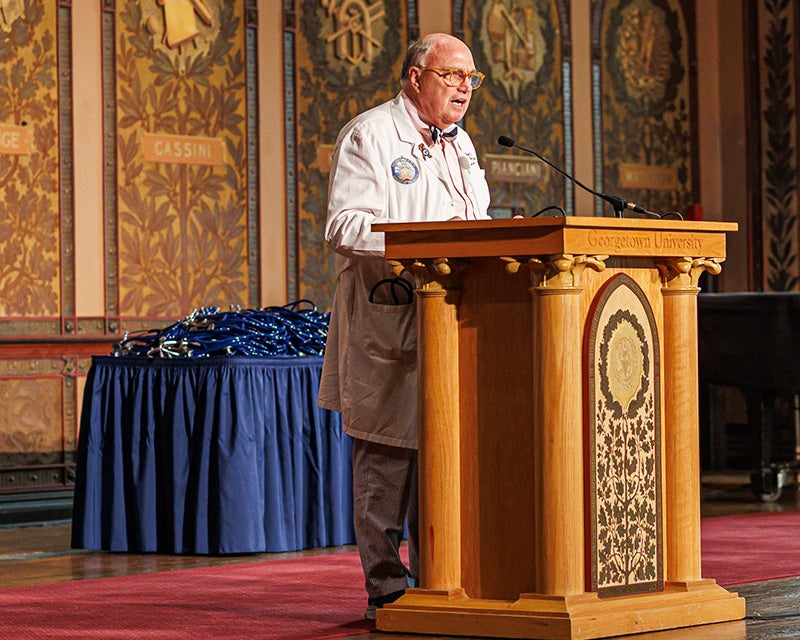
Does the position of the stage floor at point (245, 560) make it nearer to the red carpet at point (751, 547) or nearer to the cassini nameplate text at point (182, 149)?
the red carpet at point (751, 547)

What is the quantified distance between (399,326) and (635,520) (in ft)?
2.41

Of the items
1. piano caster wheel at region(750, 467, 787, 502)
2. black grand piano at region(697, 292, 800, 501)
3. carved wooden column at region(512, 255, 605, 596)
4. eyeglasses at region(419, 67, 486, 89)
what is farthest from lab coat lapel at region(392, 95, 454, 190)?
piano caster wheel at region(750, 467, 787, 502)

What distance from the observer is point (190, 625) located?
3748 mm

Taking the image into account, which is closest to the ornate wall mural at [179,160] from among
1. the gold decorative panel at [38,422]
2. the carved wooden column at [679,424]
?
the gold decorative panel at [38,422]

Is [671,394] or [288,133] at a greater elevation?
[288,133]

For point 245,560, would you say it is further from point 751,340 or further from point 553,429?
point 751,340

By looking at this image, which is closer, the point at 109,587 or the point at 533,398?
the point at 533,398

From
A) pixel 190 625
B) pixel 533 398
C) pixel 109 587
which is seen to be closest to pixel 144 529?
pixel 109 587

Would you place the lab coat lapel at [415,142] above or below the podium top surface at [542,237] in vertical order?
above

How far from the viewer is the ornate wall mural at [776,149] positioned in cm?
951

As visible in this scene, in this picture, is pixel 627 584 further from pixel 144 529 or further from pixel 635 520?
pixel 144 529

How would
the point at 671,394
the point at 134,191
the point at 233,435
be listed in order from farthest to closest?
the point at 134,191 → the point at 233,435 → the point at 671,394

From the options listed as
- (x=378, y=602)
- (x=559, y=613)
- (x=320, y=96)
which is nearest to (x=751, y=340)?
(x=320, y=96)

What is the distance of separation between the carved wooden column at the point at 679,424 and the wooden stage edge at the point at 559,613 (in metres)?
0.07
